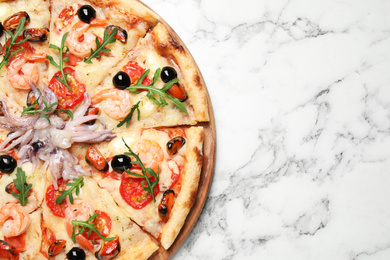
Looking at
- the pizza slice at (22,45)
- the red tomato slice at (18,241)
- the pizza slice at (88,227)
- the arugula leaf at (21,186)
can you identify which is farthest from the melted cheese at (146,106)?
the red tomato slice at (18,241)

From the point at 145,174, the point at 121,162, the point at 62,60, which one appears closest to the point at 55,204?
the point at 121,162

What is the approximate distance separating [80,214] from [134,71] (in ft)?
3.98

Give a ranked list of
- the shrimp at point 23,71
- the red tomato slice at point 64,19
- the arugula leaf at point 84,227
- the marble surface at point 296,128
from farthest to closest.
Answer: the marble surface at point 296,128, the red tomato slice at point 64,19, the shrimp at point 23,71, the arugula leaf at point 84,227

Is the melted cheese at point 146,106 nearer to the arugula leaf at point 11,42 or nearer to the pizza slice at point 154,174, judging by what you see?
the pizza slice at point 154,174

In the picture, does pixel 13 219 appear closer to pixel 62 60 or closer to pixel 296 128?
pixel 62 60

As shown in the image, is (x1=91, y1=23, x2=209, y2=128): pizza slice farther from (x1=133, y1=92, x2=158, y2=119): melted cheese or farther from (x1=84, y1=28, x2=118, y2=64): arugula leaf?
(x1=84, y1=28, x2=118, y2=64): arugula leaf

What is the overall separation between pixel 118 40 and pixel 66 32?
16.8 inches

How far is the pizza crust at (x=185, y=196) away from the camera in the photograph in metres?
4.73

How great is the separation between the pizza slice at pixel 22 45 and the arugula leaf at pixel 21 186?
0.61m

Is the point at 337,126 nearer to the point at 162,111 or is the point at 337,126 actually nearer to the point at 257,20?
the point at 257,20

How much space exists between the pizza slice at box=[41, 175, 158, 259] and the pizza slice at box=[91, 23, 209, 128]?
60cm

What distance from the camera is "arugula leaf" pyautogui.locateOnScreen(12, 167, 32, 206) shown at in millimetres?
4715

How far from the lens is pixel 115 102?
193 inches

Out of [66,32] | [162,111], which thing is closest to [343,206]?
[162,111]
